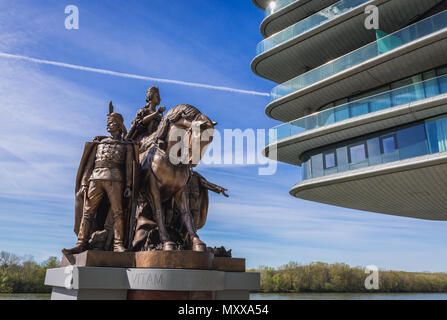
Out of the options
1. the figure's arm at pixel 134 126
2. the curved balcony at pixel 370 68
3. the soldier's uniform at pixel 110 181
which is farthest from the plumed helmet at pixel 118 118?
the curved balcony at pixel 370 68

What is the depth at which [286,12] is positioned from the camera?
26.8 metres

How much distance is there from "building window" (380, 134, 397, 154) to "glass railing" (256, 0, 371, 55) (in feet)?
28.8

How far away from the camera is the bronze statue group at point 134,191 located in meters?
5.87

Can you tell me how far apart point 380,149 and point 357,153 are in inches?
56.2

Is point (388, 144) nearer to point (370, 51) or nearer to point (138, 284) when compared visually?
point (370, 51)

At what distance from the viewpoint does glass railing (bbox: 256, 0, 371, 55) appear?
74.1ft

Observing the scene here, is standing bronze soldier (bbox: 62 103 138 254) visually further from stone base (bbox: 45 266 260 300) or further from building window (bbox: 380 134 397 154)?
building window (bbox: 380 134 397 154)

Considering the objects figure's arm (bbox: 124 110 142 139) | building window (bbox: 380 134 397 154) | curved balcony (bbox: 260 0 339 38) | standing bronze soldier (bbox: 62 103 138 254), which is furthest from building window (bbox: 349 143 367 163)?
standing bronze soldier (bbox: 62 103 138 254)

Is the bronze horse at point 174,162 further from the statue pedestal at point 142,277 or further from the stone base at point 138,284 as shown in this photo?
the stone base at point 138,284

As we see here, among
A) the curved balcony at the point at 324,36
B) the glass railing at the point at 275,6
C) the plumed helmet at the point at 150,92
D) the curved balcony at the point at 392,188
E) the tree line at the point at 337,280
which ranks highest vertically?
the glass railing at the point at 275,6

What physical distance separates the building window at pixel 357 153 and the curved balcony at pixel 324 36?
26.2ft

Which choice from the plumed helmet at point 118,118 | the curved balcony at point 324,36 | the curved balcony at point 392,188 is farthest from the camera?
the curved balcony at point 324,36

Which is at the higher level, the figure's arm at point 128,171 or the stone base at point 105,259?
the figure's arm at point 128,171
